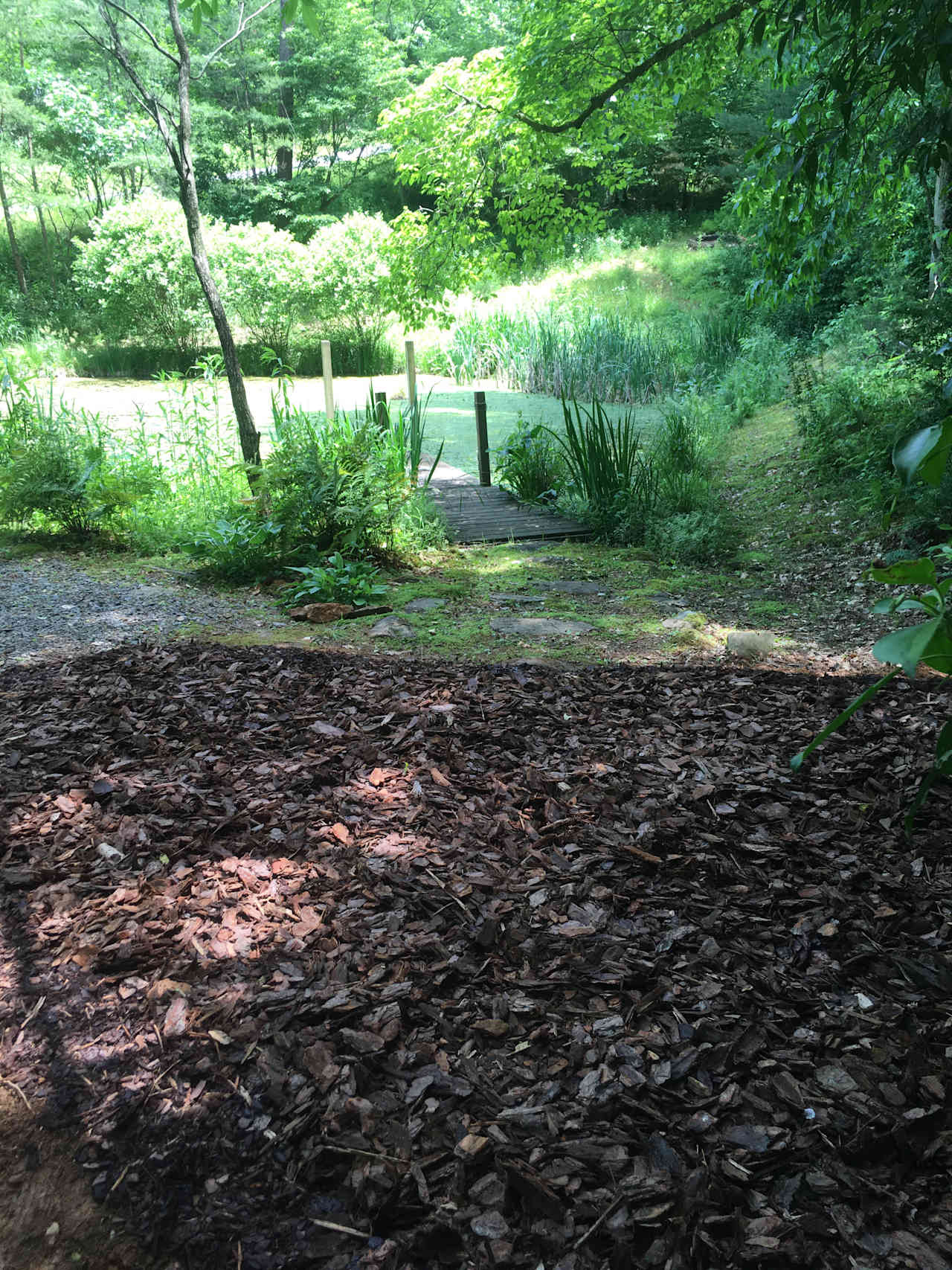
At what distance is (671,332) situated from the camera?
567 inches

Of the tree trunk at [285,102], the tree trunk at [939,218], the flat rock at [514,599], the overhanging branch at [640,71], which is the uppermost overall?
the tree trunk at [285,102]

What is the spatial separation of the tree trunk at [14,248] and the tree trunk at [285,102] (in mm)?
7908

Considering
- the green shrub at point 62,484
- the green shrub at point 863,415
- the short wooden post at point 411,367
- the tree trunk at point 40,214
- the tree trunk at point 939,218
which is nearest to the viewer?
the green shrub at point 62,484

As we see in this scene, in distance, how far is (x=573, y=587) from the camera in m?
5.12

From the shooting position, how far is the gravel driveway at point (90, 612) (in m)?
3.62

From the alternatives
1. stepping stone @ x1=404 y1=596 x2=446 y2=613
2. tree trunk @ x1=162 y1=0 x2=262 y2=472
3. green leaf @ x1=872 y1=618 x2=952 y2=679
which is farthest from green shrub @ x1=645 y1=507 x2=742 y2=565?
green leaf @ x1=872 y1=618 x2=952 y2=679

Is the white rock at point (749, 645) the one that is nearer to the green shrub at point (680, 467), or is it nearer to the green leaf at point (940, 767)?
the green shrub at point (680, 467)

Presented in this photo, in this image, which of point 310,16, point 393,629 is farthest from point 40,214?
point 310,16

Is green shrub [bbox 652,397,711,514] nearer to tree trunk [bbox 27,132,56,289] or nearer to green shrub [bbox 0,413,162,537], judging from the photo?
green shrub [bbox 0,413,162,537]

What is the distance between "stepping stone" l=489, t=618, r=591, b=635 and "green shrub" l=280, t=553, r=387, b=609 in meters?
0.67

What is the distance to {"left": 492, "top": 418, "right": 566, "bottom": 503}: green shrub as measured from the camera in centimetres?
752

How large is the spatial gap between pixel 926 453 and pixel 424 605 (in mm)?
3765

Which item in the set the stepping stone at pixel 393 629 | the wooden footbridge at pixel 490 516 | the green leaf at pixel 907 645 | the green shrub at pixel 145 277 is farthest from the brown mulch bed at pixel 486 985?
the green shrub at pixel 145 277

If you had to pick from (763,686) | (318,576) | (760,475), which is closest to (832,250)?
(763,686)
